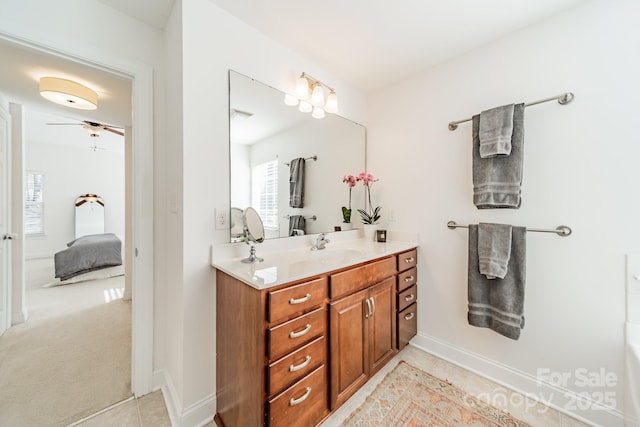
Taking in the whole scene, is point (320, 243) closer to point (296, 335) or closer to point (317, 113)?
point (296, 335)

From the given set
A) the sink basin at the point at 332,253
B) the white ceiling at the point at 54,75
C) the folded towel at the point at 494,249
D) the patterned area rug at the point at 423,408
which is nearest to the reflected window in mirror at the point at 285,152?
the sink basin at the point at 332,253

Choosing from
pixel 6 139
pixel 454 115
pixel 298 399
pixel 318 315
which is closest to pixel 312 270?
pixel 318 315

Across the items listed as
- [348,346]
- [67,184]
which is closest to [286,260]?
[348,346]

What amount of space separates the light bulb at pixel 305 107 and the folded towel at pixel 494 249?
1623 millimetres

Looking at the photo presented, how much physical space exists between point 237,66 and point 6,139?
102 inches

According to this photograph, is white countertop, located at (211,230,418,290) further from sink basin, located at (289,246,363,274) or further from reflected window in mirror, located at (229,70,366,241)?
reflected window in mirror, located at (229,70,366,241)

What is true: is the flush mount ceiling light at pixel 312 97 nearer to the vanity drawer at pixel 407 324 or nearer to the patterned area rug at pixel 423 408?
the vanity drawer at pixel 407 324

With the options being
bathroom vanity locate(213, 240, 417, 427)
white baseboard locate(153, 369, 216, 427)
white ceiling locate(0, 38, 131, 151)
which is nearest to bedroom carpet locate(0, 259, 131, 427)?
white baseboard locate(153, 369, 216, 427)

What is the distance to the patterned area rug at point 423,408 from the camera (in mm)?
1336

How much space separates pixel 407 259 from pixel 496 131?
43.6 inches

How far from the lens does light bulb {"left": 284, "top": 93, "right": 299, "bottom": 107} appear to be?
1.79 m

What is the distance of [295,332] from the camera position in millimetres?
1112

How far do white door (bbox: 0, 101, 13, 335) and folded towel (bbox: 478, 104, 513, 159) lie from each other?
4.09m

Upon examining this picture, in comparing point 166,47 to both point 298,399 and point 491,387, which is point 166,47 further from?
point 491,387
